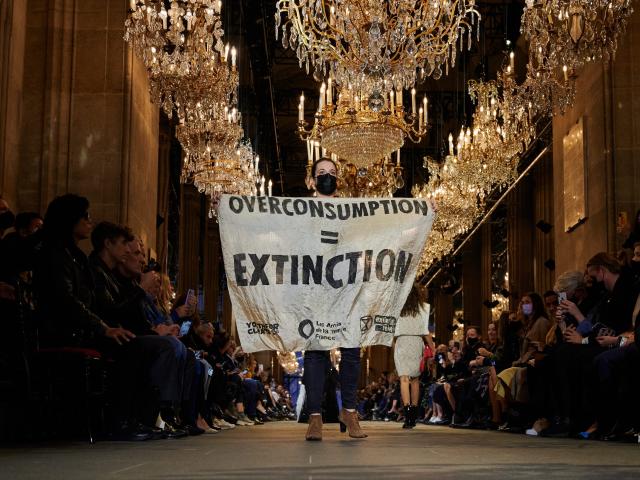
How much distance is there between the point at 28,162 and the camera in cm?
970

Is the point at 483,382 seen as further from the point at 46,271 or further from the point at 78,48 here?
the point at 46,271

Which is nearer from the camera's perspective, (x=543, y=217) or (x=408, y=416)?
(x=408, y=416)

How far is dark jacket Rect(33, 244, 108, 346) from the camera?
530cm

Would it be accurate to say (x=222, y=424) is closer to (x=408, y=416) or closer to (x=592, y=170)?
(x=408, y=416)

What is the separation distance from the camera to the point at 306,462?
386 centimetres

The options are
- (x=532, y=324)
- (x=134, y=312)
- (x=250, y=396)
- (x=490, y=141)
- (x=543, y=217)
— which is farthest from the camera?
(x=543, y=217)

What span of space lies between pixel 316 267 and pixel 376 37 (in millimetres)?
4161

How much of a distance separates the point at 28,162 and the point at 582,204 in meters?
6.09

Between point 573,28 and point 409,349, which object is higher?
point 573,28

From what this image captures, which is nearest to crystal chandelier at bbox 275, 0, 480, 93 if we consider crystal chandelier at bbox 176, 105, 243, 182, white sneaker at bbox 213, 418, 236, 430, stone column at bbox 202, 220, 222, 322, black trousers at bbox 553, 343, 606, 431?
crystal chandelier at bbox 176, 105, 243, 182

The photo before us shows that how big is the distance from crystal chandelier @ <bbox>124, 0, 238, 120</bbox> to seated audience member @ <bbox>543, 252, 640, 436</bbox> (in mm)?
4341

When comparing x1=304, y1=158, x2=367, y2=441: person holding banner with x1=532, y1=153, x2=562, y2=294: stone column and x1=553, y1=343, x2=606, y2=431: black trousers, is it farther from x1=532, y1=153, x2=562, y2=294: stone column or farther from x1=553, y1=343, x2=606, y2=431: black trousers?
x1=532, y1=153, x2=562, y2=294: stone column

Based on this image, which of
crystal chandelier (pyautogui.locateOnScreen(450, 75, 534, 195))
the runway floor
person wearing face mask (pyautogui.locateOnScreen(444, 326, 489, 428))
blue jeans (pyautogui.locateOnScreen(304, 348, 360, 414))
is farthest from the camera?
crystal chandelier (pyautogui.locateOnScreen(450, 75, 534, 195))

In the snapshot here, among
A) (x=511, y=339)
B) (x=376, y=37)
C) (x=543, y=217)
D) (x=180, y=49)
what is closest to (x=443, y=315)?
(x=543, y=217)
